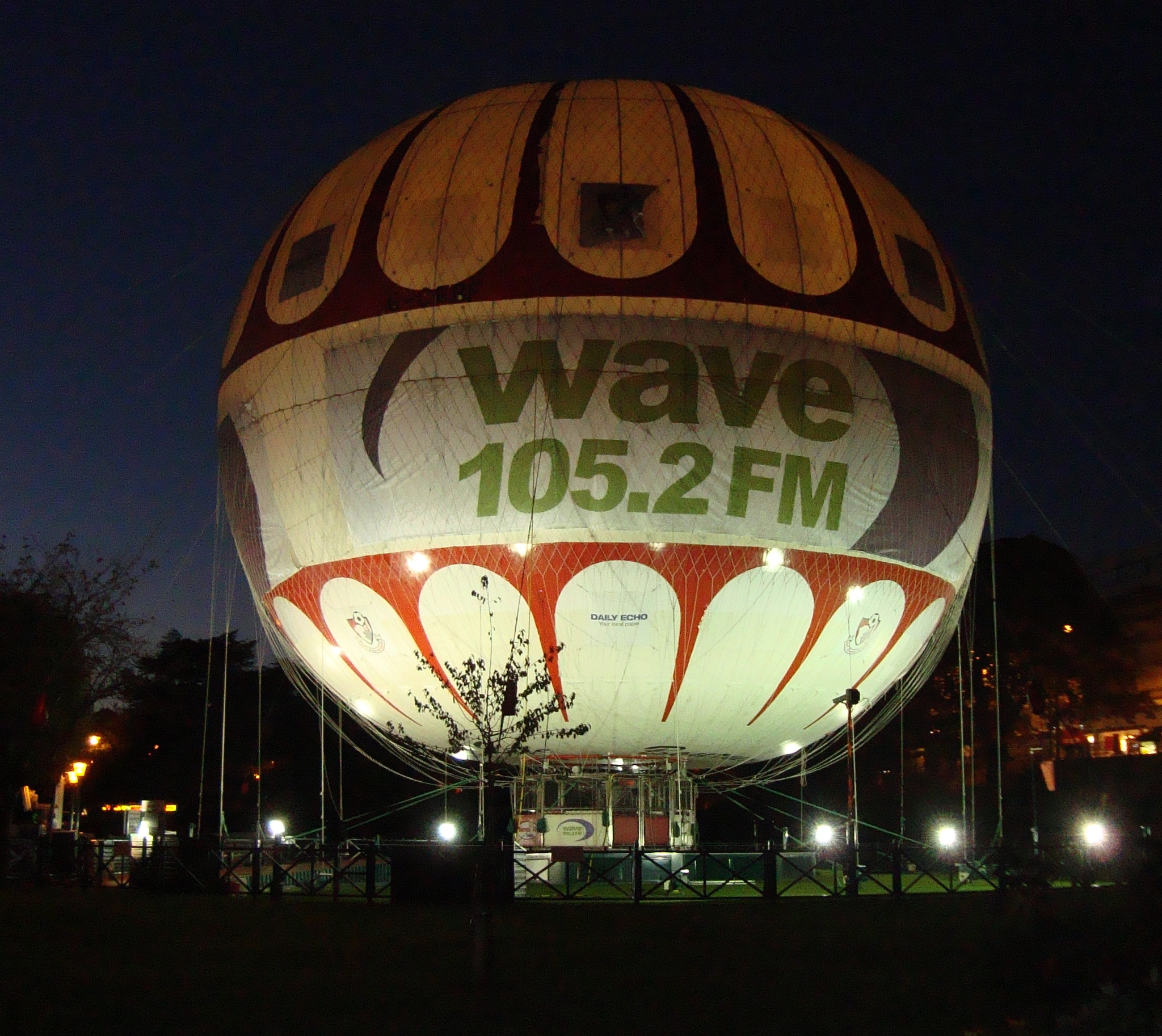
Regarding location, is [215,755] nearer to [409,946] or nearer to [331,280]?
[331,280]

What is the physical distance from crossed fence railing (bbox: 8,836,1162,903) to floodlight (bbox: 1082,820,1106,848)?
68 cm

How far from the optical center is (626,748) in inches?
710

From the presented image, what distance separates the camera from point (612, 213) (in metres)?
15.9

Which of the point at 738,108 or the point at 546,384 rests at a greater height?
the point at 738,108

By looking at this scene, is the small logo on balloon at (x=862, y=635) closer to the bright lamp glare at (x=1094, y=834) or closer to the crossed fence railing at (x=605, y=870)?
the crossed fence railing at (x=605, y=870)

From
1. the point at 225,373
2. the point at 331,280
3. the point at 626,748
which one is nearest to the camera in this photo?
the point at 331,280

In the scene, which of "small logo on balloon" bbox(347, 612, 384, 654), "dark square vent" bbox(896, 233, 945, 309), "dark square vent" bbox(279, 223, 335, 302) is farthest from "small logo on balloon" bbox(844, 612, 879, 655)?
"dark square vent" bbox(279, 223, 335, 302)

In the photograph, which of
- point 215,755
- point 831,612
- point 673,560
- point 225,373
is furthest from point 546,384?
point 215,755

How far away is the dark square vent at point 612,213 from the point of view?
15812mm

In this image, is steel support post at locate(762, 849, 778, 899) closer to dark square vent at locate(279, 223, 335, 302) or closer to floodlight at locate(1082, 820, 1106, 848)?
floodlight at locate(1082, 820, 1106, 848)

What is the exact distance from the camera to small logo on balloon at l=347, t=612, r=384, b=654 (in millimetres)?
17312

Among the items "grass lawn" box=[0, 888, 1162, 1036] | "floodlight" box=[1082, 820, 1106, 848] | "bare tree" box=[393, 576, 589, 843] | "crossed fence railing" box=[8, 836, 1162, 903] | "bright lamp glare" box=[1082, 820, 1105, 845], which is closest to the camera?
"grass lawn" box=[0, 888, 1162, 1036]

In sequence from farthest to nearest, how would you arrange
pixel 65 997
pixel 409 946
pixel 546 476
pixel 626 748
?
pixel 626 748 < pixel 546 476 < pixel 409 946 < pixel 65 997

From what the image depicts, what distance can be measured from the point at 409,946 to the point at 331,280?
8980 mm
